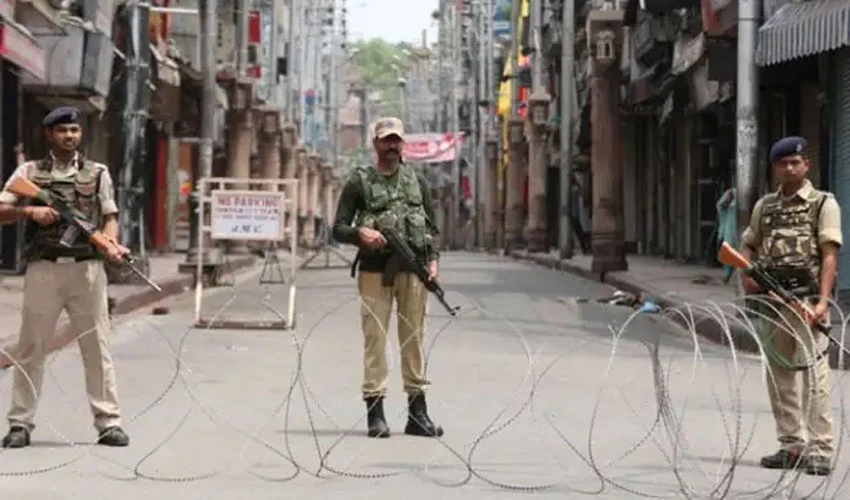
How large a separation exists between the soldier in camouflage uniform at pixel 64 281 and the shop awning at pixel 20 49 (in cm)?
1374

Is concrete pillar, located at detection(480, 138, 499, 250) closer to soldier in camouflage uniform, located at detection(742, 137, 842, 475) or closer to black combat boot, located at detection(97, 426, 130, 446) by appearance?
black combat boot, located at detection(97, 426, 130, 446)

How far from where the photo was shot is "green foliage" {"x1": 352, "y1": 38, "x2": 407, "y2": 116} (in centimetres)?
17638

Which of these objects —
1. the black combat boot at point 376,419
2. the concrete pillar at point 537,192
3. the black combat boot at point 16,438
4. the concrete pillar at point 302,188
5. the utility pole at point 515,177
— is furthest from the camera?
the concrete pillar at point 302,188

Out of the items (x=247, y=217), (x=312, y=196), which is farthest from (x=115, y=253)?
(x=312, y=196)

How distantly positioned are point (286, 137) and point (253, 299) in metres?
42.4

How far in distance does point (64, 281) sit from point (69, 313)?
0.77 ft

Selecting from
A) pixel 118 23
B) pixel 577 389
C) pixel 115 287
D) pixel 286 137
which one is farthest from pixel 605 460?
pixel 286 137

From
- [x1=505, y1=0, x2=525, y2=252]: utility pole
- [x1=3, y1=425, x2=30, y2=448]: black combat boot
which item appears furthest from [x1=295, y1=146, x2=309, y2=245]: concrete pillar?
[x1=3, y1=425, x2=30, y2=448]: black combat boot

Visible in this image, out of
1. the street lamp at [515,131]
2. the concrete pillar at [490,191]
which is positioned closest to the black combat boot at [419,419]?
the street lamp at [515,131]

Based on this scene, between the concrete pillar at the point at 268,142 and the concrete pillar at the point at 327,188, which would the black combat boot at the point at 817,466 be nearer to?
the concrete pillar at the point at 268,142

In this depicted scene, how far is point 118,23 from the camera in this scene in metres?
36.2

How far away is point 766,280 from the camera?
31.9 feet

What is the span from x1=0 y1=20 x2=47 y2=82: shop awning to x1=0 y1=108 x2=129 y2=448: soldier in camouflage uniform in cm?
1374

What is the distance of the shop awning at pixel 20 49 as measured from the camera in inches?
933
